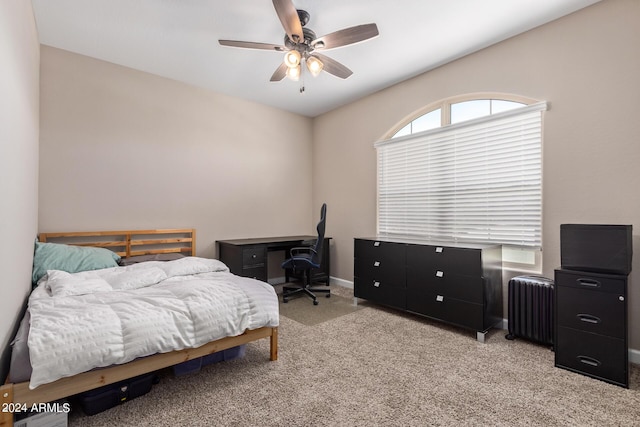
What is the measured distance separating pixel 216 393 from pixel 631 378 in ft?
9.60

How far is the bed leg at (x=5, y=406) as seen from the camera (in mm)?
1402

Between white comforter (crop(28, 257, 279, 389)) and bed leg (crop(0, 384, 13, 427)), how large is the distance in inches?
4.1

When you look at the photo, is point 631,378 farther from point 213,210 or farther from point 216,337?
point 213,210

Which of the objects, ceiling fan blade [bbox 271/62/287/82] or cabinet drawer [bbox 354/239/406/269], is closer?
ceiling fan blade [bbox 271/62/287/82]

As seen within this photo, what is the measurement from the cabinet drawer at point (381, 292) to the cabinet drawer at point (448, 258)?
388 millimetres

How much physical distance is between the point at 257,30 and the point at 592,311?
360cm

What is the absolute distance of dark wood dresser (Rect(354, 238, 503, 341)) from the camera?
9.28 ft

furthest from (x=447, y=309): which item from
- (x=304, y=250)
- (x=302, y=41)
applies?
(x=302, y=41)

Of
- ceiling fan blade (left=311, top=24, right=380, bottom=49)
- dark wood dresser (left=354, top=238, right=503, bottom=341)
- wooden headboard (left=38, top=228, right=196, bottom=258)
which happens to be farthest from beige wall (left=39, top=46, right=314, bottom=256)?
ceiling fan blade (left=311, top=24, right=380, bottom=49)

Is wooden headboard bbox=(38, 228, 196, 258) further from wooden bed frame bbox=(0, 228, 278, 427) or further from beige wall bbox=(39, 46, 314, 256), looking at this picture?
beige wall bbox=(39, 46, 314, 256)

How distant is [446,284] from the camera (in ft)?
10.0

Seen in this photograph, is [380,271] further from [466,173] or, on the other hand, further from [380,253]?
[466,173]

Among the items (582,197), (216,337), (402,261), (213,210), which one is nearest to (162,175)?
(213,210)

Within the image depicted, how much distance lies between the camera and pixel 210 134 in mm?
4316
